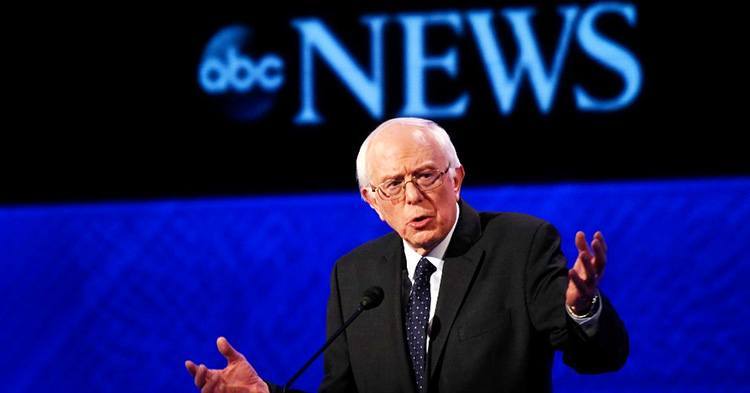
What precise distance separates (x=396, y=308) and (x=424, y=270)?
0.32ft

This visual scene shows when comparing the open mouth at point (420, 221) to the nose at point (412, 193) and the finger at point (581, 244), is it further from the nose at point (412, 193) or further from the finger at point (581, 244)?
the finger at point (581, 244)

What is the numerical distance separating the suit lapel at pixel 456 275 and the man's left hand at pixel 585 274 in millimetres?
289

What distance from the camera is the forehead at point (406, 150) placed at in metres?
2.23

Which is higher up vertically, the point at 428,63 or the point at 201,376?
the point at 428,63

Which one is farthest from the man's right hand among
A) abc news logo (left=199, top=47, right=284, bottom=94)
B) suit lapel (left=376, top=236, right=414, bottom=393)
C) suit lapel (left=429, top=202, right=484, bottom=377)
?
abc news logo (left=199, top=47, right=284, bottom=94)

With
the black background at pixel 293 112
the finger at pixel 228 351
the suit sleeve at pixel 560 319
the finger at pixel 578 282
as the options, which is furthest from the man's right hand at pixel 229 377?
the black background at pixel 293 112

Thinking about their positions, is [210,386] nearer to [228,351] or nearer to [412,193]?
[228,351]

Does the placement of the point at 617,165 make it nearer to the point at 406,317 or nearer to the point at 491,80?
the point at 491,80

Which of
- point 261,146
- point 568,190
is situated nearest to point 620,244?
point 568,190

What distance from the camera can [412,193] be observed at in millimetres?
2211

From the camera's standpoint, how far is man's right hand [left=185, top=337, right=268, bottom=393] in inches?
85.3

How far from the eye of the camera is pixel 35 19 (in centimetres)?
461

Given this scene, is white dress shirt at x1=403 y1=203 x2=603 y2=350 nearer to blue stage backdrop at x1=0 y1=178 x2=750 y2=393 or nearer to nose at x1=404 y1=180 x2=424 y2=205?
nose at x1=404 y1=180 x2=424 y2=205

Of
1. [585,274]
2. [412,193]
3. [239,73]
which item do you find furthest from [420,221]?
[239,73]
